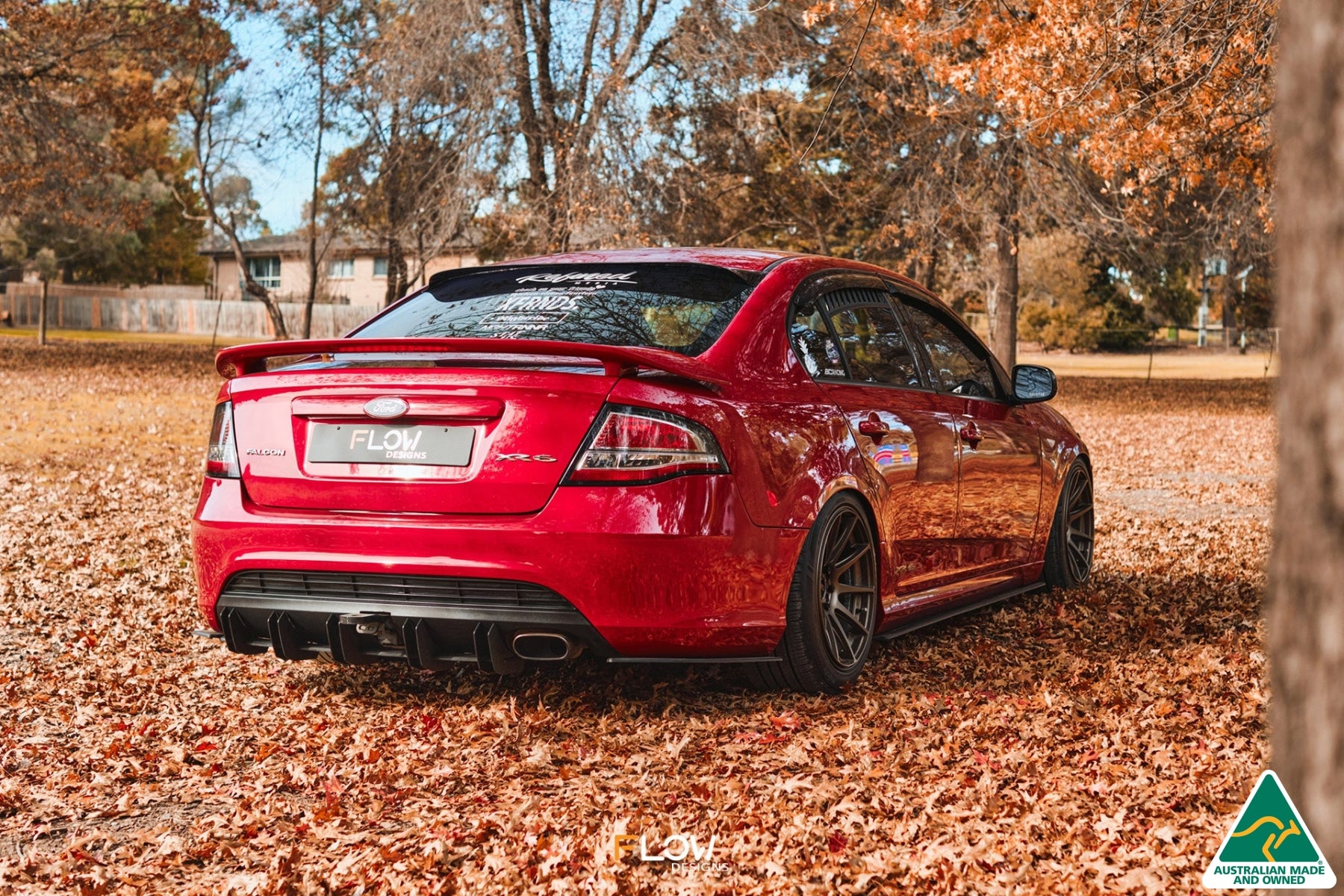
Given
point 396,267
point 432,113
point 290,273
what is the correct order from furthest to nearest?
point 290,273
point 396,267
point 432,113

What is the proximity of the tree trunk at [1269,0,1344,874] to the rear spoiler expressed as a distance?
8.80ft

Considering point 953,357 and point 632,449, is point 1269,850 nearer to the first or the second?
point 632,449

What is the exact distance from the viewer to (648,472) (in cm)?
459

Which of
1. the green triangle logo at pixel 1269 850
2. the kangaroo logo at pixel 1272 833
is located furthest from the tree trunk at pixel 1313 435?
the kangaroo logo at pixel 1272 833

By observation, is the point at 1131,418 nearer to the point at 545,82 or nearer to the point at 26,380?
the point at 545,82

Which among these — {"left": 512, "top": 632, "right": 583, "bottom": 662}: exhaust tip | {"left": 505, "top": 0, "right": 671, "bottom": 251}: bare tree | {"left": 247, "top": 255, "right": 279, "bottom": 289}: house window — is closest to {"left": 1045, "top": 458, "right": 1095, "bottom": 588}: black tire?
{"left": 512, "top": 632, "right": 583, "bottom": 662}: exhaust tip

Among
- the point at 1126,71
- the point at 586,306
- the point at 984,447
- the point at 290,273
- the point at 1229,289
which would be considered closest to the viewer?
the point at 586,306

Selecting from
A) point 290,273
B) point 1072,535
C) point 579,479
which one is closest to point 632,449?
point 579,479

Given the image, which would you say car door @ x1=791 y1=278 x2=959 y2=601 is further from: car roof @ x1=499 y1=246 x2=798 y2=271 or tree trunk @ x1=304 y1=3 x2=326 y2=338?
tree trunk @ x1=304 y1=3 x2=326 y2=338

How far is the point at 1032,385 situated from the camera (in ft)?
22.7

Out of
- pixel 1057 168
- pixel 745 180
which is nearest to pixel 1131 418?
pixel 1057 168

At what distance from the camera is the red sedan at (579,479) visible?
4.59 m

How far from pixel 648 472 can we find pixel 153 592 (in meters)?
4.05

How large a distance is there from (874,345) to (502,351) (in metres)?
1.83
